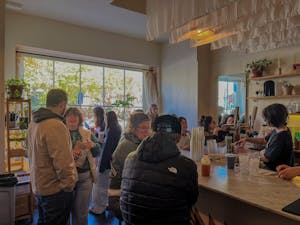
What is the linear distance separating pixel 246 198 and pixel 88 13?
400 cm

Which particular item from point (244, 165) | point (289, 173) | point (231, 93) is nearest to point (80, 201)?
point (244, 165)

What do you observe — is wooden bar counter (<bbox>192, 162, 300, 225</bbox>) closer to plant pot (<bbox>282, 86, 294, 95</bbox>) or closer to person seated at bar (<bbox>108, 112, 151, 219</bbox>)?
person seated at bar (<bbox>108, 112, 151, 219</bbox>)

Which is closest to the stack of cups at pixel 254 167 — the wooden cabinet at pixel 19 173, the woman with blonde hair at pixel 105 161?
the woman with blonde hair at pixel 105 161

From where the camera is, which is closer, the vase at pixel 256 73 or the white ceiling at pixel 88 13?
the white ceiling at pixel 88 13

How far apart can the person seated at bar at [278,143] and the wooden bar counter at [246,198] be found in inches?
13.1

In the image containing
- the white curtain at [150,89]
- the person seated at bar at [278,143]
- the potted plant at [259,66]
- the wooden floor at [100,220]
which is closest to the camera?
the person seated at bar at [278,143]

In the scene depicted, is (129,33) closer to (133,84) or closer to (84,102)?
(133,84)

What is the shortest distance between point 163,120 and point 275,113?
1.19m

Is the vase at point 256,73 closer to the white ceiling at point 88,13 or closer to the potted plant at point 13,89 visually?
the white ceiling at point 88,13

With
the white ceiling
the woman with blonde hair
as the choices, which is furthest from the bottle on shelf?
the white ceiling

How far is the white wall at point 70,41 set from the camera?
4.30 m

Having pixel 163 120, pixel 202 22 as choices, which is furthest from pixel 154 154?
pixel 202 22

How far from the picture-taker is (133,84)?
6.39 meters

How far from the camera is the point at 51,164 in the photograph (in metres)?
2.02
